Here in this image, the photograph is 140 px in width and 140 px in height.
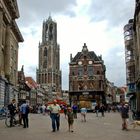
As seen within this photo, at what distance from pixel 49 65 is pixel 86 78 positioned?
7826 centimetres

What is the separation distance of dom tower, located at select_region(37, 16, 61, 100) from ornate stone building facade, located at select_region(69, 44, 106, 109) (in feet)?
219

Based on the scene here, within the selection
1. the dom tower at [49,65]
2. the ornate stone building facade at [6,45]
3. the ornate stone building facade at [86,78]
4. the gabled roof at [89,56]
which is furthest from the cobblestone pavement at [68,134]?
the dom tower at [49,65]

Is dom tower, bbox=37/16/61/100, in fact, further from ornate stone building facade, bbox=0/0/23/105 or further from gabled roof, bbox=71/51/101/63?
ornate stone building facade, bbox=0/0/23/105

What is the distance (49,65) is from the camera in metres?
172

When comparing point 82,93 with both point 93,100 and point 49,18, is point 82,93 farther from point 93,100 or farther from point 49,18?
point 49,18

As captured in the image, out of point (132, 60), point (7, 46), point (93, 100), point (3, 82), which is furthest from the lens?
point (93, 100)

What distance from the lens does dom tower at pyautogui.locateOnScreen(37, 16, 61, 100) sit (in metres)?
168

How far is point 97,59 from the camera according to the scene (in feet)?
322

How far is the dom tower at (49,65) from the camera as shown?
551ft

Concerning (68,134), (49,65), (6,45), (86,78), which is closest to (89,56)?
(86,78)

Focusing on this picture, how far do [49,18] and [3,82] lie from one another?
151953mm

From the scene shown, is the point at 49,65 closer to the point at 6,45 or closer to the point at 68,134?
the point at 6,45

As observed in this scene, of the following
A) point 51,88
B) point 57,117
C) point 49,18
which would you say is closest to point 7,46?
point 57,117

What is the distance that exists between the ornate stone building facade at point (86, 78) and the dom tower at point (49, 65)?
219 feet
